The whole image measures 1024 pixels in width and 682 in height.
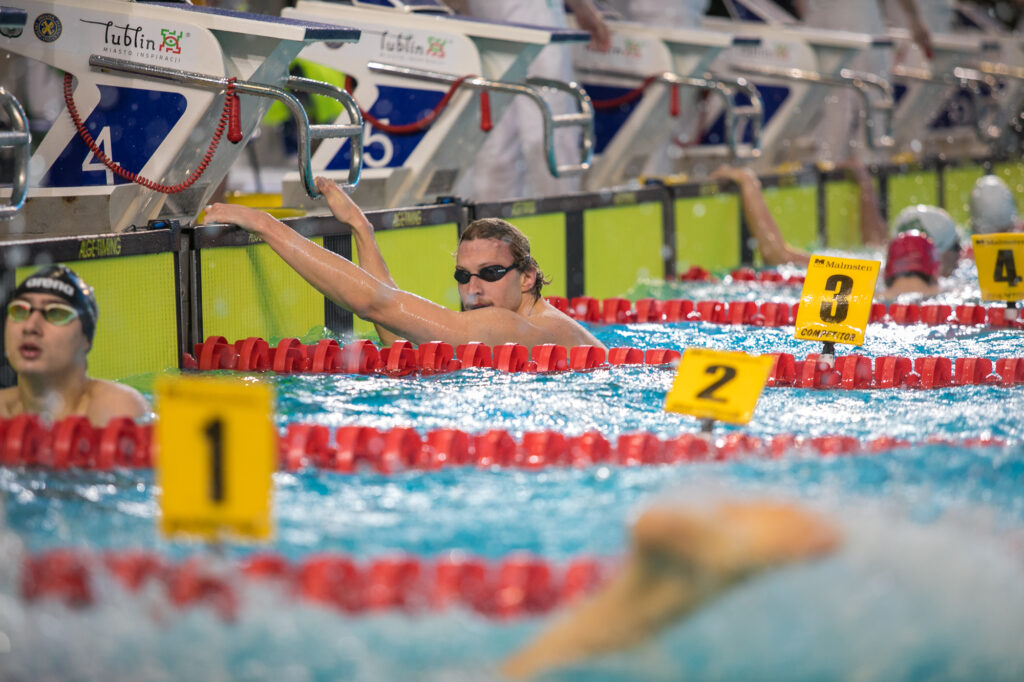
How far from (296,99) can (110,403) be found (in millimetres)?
1253

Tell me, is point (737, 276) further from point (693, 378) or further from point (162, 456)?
point (162, 456)

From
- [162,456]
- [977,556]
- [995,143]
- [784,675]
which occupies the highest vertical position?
[995,143]

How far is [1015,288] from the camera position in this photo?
4.80 meters

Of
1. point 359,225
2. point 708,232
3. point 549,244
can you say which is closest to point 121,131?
point 359,225

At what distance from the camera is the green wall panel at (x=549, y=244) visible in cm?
559

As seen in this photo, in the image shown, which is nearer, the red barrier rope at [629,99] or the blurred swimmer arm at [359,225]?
the blurred swimmer arm at [359,225]

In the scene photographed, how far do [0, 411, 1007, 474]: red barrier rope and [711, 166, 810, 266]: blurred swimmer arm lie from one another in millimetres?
4067

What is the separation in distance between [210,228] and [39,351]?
126 cm

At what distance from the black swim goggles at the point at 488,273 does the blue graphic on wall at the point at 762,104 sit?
5.18 metres

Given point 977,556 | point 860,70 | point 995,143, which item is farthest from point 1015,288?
point 995,143

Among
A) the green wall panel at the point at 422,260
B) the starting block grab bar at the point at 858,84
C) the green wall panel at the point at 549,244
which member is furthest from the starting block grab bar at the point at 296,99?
the starting block grab bar at the point at 858,84

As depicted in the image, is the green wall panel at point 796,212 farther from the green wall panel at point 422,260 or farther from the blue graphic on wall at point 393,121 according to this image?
the green wall panel at point 422,260

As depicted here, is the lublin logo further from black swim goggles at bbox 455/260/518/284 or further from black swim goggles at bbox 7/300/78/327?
black swim goggles at bbox 7/300/78/327

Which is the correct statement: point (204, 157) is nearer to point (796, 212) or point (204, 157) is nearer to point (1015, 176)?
point (796, 212)
